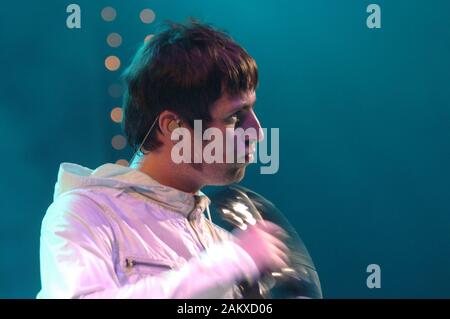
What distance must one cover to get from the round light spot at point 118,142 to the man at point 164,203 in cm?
69

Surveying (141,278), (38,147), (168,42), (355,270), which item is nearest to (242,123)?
(168,42)

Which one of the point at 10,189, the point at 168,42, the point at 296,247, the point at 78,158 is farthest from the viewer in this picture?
the point at 78,158

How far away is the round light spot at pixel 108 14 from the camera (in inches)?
67.7

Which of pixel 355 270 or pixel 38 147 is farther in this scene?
pixel 355 270

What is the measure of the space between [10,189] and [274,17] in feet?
2.93

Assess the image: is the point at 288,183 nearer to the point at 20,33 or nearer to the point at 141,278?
the point at 20,33

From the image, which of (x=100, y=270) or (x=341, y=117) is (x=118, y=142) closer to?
(x=341, y=117)

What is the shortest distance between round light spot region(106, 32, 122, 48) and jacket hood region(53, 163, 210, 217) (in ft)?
2.83

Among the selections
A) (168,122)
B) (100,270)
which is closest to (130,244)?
(100,270)

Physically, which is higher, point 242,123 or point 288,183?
point 242,123

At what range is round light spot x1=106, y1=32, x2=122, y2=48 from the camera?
68.1 inches

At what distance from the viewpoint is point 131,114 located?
3.46 ft

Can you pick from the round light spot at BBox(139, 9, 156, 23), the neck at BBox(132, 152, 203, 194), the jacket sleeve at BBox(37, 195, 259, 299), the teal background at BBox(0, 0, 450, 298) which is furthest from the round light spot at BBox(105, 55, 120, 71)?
the jacket sleeve at BBox(37, 195, 259, 299)

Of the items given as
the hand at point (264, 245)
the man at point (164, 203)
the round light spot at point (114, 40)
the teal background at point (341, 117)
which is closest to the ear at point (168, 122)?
the man at point (164, 203)
